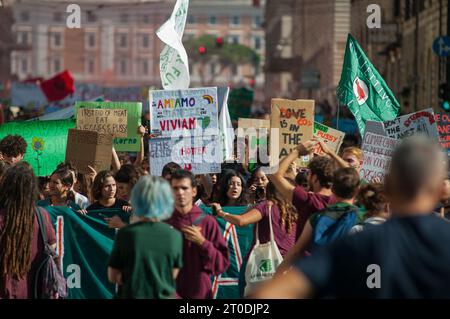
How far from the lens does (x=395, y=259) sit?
4285mm

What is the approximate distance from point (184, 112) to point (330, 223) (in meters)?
4.10

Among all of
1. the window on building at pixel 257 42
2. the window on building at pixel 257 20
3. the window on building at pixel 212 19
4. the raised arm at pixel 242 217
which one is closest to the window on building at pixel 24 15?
the window on building at pixel 212 19

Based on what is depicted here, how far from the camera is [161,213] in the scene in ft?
20.6

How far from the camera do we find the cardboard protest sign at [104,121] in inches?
501

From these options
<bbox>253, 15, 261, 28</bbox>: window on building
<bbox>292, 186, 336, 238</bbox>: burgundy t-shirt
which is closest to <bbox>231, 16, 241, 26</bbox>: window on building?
<bbox>253, 15, 261, 28</bbox>: window on building

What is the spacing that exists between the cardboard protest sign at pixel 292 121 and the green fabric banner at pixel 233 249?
2021 mm

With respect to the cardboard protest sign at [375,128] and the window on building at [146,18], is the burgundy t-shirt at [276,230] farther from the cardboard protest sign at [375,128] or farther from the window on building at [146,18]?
the window on building at [146,18]

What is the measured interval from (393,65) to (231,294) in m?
35.2

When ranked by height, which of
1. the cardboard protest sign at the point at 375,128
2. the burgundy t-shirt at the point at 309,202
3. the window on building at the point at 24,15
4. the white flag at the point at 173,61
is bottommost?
the burgundy t-shirt at the point at 309,202

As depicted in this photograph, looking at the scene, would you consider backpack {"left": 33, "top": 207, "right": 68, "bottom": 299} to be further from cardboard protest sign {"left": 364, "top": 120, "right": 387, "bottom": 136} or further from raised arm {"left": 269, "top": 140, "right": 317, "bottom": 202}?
cardboard protest sign {"left": 364, "top": 120, "right": 387, "bottom": 136}

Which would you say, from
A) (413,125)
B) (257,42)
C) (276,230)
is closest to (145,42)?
(257,42)

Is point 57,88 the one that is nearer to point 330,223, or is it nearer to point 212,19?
point 330,223
